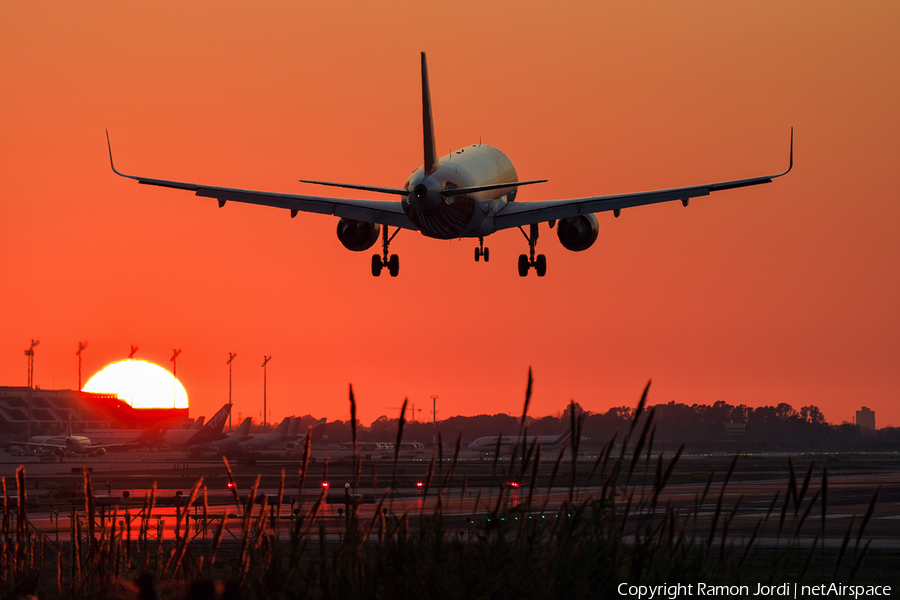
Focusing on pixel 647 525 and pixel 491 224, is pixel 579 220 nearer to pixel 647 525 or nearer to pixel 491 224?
pixel 491 224

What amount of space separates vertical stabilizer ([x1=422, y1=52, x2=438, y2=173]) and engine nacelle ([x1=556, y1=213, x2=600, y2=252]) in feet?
19.2

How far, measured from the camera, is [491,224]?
36750 mm

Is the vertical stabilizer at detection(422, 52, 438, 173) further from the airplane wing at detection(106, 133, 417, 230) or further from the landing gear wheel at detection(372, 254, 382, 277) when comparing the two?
the landing gear wheel at detection(372, 254, 382, 277)

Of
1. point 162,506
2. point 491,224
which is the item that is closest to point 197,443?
point 162,506

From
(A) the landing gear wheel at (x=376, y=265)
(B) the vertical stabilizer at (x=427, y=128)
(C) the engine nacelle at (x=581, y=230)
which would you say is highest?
(B) the vertical stabilizer at (x=427, y=128)

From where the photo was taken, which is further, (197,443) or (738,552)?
(197,443)

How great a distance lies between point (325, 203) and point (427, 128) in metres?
4.99

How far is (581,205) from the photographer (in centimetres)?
3625

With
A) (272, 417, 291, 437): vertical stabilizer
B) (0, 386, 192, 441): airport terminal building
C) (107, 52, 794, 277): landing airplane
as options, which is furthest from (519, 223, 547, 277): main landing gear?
(0, 386, 192, 441): airport terminal building

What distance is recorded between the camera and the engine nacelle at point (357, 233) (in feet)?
125

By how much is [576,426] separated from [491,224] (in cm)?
2941

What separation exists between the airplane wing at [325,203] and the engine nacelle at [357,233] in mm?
1159

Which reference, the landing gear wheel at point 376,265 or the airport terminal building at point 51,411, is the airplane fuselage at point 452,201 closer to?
the landing gear wheel at point 376,265

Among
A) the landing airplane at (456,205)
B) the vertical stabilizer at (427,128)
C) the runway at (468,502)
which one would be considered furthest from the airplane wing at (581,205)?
the runway at (468,502)
